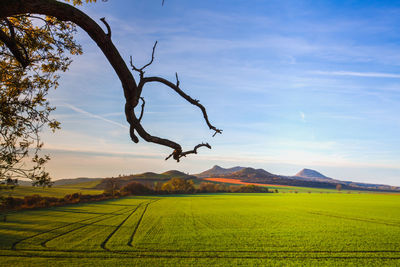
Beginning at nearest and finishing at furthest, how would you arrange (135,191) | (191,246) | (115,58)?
(115,58) < (191,246) < (135,191)

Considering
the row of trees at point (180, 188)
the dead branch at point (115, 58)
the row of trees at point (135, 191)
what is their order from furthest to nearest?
the row of trees at point (180, 188)
the row of trees at point (135, 191)
the dead branch at point (115, 58)

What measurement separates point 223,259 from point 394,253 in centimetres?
1079

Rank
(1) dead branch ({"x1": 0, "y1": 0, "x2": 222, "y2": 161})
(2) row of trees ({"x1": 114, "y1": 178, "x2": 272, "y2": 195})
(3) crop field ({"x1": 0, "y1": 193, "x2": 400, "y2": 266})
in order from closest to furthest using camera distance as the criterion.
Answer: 1. (1) dead branch ({"x1": 0, "y1": 0, "x2": 222, "y2": 161})
2. (3) crop field ({"x1": 0, "y1": 193, "x2": 400, "y2": 266})
3. (2) row of trees ({"x1": 114, "y1": 178, "x2": 272, "y2": 195})

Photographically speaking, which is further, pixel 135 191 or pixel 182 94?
pixel 135 191

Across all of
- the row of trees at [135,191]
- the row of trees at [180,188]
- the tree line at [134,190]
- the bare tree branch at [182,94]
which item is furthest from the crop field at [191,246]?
the row of trees at [180,188]

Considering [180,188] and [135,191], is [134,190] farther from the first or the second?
[180,188]

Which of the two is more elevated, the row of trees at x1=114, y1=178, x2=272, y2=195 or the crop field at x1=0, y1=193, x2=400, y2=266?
the row of trees at x1=114, y1=178, x2=272, y2=195

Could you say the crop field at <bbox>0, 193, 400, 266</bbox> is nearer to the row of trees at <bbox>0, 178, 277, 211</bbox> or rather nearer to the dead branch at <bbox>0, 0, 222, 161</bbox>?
the row of trees at <bbox>0, 178, 277, 211</bbox>


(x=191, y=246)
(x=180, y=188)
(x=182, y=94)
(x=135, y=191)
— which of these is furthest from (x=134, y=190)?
(x=182, y=94)

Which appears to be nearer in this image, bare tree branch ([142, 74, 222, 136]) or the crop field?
bare tree branch ([142, 74, 222, 136])

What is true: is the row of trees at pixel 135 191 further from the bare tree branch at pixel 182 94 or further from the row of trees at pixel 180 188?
the bare tree branch at pixel 182 94

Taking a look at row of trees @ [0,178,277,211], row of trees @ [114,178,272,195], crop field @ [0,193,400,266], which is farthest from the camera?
row of trees @ [114,178,272,195]

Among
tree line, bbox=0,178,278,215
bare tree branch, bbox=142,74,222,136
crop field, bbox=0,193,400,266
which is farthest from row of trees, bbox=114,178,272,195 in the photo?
bare tree branch, bbox=142,74,222,136

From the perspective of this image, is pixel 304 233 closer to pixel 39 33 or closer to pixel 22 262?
pixel 22 262
